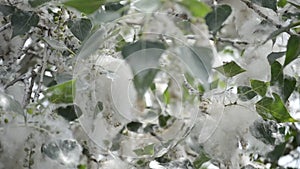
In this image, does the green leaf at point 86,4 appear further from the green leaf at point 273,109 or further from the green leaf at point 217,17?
the green leaf at point 273,109

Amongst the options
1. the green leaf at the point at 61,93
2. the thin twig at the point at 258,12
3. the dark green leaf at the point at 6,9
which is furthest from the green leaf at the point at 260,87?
the dark green leaf at the point at 6,9

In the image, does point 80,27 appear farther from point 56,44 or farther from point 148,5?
point 148,5

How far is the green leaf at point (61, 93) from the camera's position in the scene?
1134mm

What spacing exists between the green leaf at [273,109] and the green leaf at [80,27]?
35cm

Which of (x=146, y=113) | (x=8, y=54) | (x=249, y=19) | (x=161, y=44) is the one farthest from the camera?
(x=8, y=54)

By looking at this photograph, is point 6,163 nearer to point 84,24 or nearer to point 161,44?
point 84,24

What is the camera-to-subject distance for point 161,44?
81 cm

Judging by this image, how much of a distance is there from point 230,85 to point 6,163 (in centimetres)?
44

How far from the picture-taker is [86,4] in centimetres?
89

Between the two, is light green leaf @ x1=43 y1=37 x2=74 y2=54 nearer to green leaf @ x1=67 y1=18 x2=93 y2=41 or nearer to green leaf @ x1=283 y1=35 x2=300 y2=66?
green leaf @ x1=67 y1=18 x2=93 y2=41

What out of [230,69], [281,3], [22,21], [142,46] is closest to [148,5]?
[142,46]

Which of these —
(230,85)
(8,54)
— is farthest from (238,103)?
(8,54)

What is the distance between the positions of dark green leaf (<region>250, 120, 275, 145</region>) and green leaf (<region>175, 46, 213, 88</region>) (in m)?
0.34

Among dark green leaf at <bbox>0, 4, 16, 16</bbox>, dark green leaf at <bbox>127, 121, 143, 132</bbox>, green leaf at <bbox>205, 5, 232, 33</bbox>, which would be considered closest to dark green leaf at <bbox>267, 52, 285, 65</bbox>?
green leaf at <bbox>205, 5, 232, 33</bbox>
